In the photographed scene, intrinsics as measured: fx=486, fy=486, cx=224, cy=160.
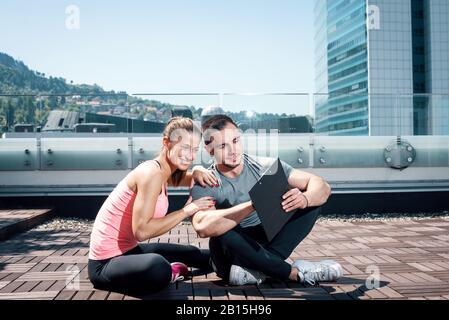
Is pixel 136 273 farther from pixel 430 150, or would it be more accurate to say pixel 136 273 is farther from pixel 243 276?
pixel 430 150

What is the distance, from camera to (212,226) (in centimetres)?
270

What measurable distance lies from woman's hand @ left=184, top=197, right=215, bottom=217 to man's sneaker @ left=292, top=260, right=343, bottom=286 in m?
0.75

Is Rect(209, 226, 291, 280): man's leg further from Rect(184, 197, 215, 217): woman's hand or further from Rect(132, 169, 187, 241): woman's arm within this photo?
Rect(132, 169, 187, 241): woman's arm

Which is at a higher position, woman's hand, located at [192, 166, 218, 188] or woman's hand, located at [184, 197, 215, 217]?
woman's hand, located at [192, 166, 218, 188]

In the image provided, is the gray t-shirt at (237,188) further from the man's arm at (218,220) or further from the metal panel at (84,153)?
the metal panel at (84,153)

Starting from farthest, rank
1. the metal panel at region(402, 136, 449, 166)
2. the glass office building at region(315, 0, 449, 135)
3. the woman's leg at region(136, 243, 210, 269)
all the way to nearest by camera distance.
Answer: the glass office building at region(315, 0, 449, 135)
the metal panel at region(402, 136, 449, 166)
the woman's leg at region(136, 243, 210, 269)

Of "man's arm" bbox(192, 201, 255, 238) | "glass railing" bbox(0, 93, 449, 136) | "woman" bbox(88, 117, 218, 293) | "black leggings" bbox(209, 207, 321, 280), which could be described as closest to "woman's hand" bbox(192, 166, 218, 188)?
"woman" bbox(88, 117, 218, 293)

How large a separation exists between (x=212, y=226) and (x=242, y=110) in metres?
4.70

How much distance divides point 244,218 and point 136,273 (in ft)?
2.20

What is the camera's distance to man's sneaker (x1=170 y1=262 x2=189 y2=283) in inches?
122

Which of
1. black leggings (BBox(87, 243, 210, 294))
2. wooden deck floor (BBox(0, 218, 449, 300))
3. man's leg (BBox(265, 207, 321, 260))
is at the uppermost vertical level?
man's leg (BBox(265, 207, 321, 260))

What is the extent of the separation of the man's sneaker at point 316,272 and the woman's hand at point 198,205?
2.45ft
